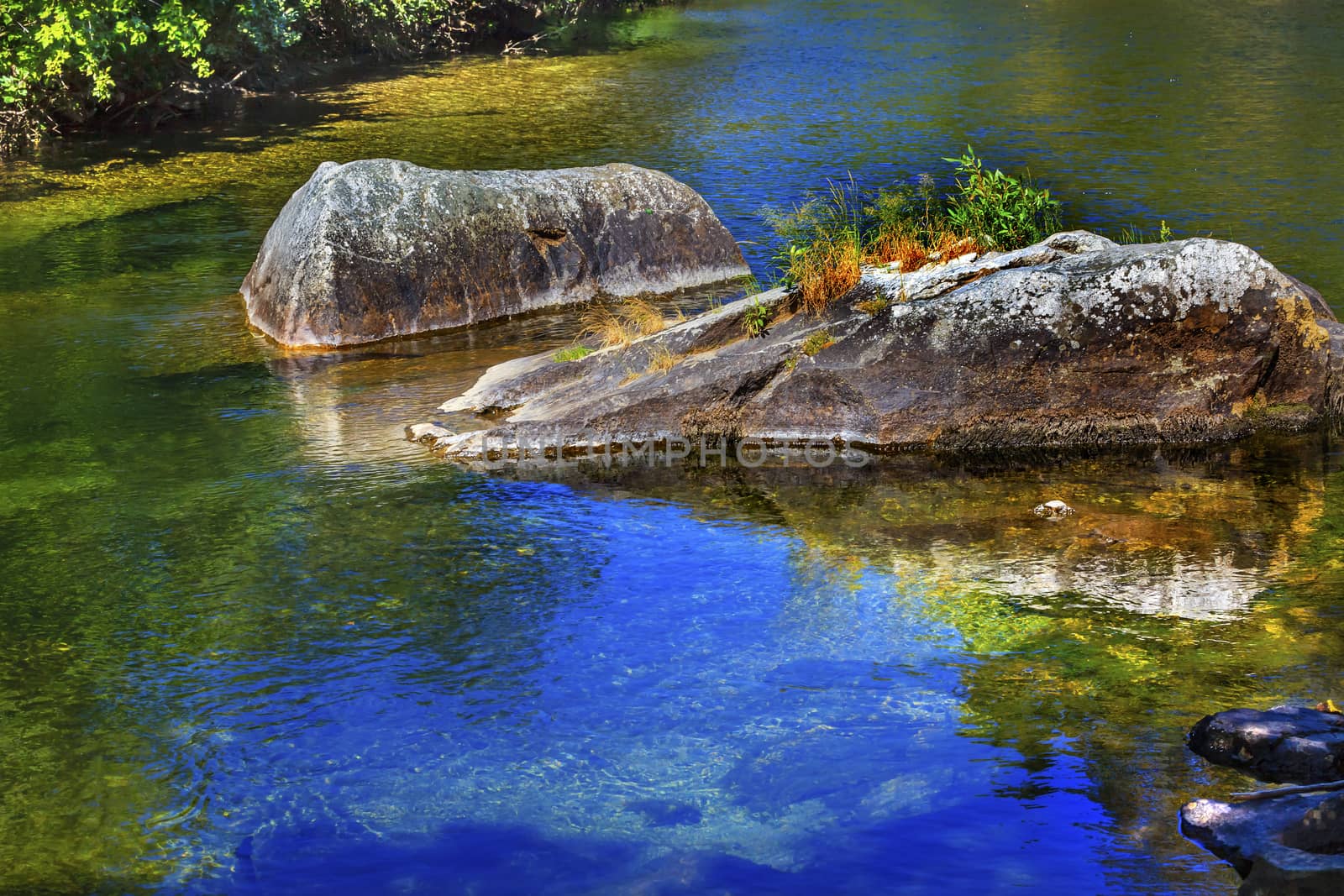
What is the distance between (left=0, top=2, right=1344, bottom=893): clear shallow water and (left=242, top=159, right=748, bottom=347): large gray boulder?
0.56 metres

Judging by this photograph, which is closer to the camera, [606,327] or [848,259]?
[848,259]

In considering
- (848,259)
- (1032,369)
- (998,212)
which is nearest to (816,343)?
(848,259)

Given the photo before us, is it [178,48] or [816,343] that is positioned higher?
[178,48]

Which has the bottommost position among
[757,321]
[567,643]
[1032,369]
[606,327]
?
[567,643]

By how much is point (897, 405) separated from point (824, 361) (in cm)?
75

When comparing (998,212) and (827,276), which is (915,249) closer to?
(827,276)

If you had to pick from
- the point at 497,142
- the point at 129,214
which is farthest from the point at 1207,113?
the point at 129,214

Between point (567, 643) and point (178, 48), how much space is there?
78.4ft

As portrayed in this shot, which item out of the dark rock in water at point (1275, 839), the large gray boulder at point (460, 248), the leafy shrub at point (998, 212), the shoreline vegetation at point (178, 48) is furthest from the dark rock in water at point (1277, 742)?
the shoreline vegetation at point (178, 48)

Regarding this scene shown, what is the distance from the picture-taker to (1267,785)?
681 cm

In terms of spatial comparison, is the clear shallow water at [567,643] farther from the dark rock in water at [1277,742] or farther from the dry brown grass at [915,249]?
the dry brown grass at [915,249]

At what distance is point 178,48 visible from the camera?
28.6m

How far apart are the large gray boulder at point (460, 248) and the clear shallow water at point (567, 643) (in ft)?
1.84

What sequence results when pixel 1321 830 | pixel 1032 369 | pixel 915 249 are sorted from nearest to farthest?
pixel 1321 830
pixel 1032 369
pixel 915 249
